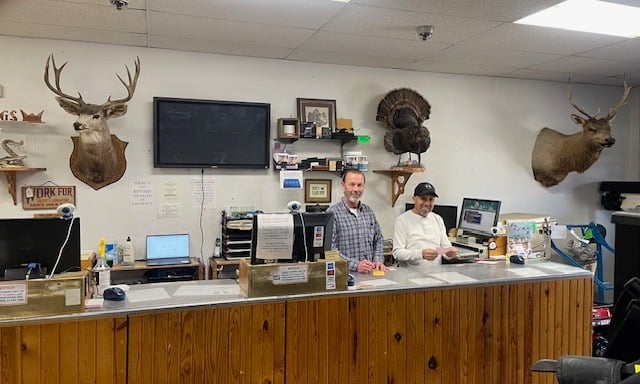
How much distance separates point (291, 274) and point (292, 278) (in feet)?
0.07

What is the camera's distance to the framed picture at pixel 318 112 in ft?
15.3

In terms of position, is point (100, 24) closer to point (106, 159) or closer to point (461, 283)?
point (106, 159)

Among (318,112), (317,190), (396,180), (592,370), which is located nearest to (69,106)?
(318,112)

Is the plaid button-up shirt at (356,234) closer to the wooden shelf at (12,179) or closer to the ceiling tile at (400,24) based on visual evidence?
the ceiling tile at (400,24)

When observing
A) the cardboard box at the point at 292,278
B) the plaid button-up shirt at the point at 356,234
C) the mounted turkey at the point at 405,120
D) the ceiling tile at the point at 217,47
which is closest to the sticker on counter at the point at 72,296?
the cardboard box at the point at 292,278

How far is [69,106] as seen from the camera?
148 inches

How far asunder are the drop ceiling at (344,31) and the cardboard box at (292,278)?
5.68ft

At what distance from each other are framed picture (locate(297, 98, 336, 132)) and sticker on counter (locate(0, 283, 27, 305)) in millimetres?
3006

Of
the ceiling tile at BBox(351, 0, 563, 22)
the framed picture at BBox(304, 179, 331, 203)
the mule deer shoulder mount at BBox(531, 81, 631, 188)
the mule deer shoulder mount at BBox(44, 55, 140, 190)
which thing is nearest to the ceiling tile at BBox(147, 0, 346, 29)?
the ceiling tile at BBox(351, 0, 563, 22)

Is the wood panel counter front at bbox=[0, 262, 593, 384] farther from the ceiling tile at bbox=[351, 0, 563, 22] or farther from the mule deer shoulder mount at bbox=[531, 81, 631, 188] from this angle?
the mule deer shoulder mount at bbox=[531, 81, 631, 188]

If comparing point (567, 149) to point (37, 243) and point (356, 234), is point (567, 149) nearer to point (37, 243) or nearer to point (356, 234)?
point (356, 234)

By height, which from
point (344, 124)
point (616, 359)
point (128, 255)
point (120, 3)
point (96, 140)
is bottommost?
point (128, 255)

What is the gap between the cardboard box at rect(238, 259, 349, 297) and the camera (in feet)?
7.82

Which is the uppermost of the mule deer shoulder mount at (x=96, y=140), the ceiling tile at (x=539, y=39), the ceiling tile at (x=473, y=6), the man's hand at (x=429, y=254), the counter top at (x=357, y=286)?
the ceiling tile at (x=539, y=39)
